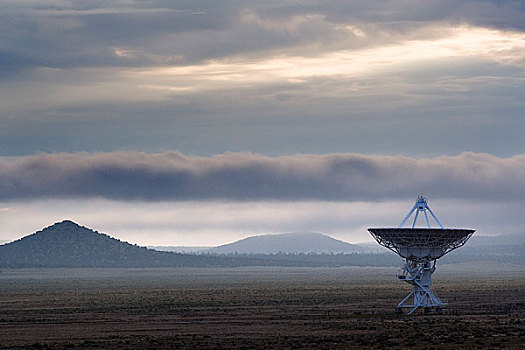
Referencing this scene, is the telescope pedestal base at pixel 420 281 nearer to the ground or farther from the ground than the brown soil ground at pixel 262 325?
farther from the ground

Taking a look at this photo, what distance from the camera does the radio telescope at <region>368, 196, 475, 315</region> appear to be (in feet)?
371

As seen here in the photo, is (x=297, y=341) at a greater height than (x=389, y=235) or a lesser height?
lesser

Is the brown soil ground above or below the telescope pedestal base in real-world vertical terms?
below

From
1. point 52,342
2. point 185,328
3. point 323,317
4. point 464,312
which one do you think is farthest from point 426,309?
point 52,342

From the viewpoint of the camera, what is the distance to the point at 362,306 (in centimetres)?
13825

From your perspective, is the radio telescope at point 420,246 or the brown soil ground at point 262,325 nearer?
the brown soil ground at point 262,325

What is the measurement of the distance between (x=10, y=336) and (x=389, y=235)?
43.5 m

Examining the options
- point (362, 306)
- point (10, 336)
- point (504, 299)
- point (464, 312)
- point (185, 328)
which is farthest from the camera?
point (504, 299)

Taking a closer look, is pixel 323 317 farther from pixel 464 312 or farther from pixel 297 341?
pixel 297 341

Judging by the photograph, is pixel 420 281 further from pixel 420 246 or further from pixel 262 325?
pixel 262 325

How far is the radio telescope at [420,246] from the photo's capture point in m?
113

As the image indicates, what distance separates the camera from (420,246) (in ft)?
375

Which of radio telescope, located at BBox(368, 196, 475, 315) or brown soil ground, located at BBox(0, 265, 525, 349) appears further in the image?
radio telescope, located at BBox(368, 196, 475, 315)

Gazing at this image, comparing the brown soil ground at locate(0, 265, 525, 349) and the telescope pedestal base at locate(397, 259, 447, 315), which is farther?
the telescope pedestal base at locate(397, 259, 447, 315)
